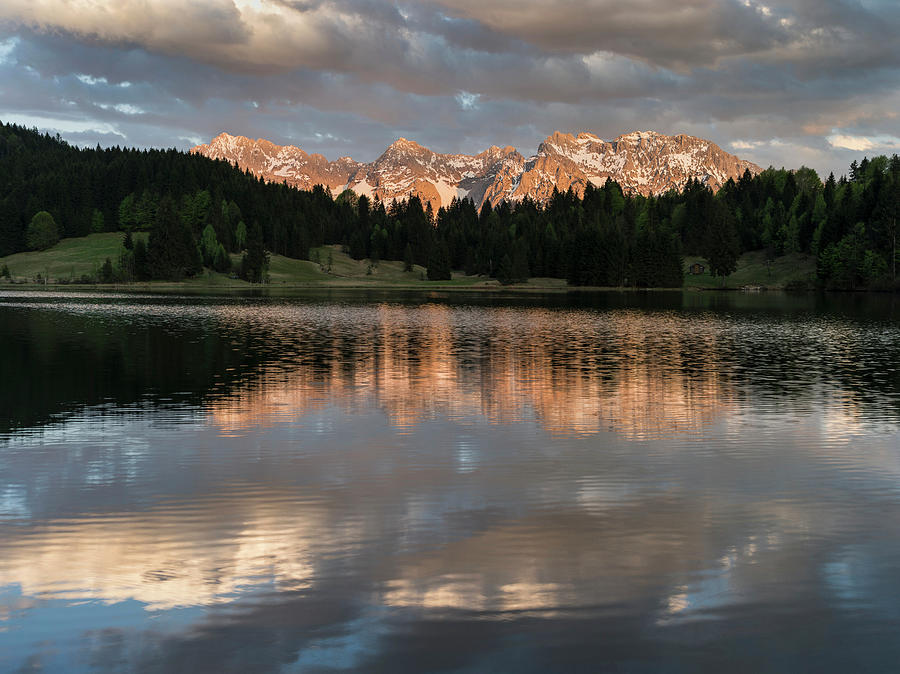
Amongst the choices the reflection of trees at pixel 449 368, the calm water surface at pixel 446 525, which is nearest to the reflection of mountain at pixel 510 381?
the reflection of trees at pixel 449 368

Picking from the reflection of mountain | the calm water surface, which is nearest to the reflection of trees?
the reflection of mountain

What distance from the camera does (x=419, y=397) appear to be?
3453 cm

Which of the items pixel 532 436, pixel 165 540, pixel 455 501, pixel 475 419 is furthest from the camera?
pixel 475 419

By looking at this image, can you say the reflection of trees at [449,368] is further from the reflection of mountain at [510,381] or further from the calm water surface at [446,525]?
the calm water surface at [446,525]

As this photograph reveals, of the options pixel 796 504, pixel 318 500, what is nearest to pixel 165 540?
pixel 318 500

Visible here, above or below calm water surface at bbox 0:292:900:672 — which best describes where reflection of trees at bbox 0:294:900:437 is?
above

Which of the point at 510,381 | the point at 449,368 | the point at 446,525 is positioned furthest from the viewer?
the point at 449,368

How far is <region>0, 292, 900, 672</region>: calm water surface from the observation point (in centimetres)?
1116

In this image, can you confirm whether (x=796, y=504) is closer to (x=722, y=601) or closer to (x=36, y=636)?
(x=722, y=601)

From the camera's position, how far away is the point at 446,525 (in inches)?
642

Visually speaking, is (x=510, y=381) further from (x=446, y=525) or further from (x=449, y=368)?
(x=446, y=525)

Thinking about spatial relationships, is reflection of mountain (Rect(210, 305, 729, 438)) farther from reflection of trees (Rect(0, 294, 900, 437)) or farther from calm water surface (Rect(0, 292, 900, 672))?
calm water surface (Rect(0, 292, 900, 672))

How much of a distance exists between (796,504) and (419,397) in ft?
61.3

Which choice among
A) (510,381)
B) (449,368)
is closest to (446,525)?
(510,381)
